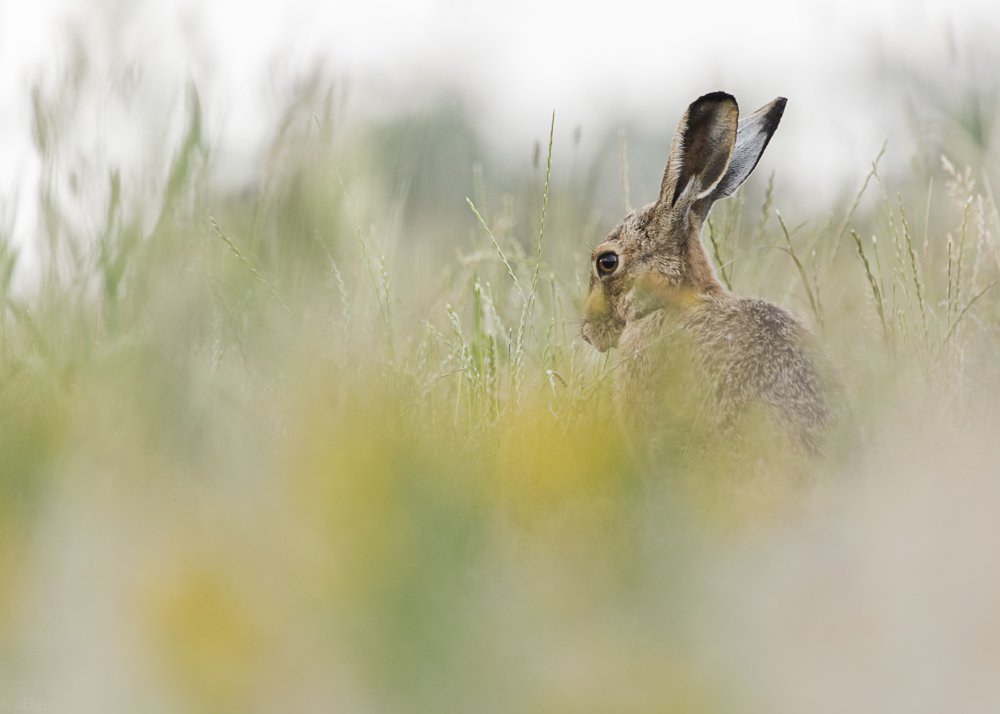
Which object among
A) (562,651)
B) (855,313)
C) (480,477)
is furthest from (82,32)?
(855,313)

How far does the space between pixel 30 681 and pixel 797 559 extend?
3.35 ft

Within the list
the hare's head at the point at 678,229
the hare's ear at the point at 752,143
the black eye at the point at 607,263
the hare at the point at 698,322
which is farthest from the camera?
the black eye at the point at 607,263

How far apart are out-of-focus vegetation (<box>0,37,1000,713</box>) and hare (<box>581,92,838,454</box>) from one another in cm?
16

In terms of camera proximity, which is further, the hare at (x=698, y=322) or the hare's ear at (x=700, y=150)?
the hare's ear at (x=700, y=150)

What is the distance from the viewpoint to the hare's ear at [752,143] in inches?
128

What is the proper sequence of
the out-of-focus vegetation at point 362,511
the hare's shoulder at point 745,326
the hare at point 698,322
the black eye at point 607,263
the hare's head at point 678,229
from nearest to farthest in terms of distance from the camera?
the out-of-focus vegetation at point 362,511, the hare at point 698,322, the hare's shoulder at point 745,326, the hare's head at point 678,229, the black eye at point 607,263

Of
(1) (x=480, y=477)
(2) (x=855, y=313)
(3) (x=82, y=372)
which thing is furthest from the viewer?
(2) (x=855, y=313)

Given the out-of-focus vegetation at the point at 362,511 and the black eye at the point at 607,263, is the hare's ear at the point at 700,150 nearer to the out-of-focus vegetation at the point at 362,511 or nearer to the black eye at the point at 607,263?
the black eye at the point at 607,263

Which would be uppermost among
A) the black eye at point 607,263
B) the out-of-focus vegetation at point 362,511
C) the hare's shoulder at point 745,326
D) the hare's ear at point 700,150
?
the hare's ear at point 700,150

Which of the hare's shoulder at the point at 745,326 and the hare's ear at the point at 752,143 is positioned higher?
the hare's ear at the point at 752,143

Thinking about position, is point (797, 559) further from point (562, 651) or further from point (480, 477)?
point (480, 477)

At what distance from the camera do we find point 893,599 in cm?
103

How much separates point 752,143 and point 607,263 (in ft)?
2.40

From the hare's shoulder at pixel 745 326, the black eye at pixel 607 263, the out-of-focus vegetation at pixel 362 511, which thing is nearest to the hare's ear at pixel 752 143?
the black eye at pixel 607 263
